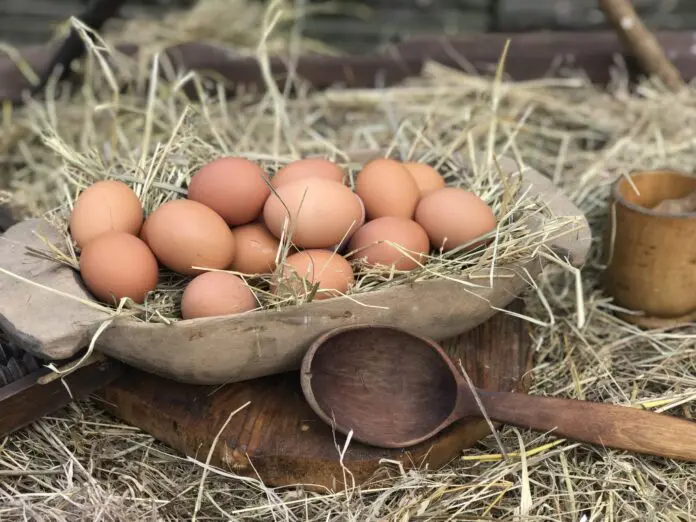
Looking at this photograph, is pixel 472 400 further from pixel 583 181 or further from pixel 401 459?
pixel 583 181

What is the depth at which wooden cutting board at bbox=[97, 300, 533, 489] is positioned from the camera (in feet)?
4.15

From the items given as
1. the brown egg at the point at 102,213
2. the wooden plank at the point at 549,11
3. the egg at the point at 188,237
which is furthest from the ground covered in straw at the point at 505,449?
the wooden plank at the point at 549,11

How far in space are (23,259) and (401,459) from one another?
0.76m

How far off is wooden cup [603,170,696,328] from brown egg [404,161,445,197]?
1.30ft

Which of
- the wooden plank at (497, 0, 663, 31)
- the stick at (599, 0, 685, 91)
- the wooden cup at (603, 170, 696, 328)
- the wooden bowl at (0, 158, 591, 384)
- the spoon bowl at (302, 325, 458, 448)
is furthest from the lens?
the wooden plank at (497, 0, 663, 31)

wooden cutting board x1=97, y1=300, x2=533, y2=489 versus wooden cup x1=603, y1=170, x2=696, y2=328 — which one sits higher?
wooden cup x1=603, y1=170, x2=696, y2=328

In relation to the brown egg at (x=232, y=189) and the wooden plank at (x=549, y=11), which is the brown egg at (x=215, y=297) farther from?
the wooden plank at (x=549, y=11)

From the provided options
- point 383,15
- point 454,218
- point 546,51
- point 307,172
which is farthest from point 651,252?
point 383,15

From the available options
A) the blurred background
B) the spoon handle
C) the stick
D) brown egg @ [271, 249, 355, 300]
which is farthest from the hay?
the blurred background

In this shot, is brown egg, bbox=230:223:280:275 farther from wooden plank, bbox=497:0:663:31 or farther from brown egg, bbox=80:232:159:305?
wooden plank, bbox=497:0:663:31

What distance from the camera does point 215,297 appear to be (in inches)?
49.3

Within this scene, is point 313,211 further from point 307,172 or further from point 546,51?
point 546,51

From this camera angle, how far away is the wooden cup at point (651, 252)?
1565 mm

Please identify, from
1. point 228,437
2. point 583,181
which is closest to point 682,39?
point 583,181
